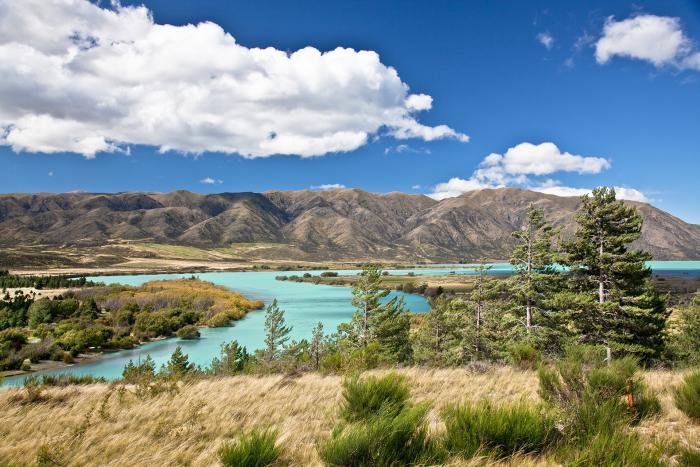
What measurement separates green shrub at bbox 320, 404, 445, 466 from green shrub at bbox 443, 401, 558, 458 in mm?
266

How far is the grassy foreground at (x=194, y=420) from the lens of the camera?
13.6 ft

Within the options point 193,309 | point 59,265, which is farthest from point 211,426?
point 59,265

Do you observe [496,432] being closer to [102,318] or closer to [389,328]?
[389,328]

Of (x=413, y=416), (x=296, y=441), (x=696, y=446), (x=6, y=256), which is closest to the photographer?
(x=413, y=416)

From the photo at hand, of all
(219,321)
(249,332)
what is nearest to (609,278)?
(249,332)

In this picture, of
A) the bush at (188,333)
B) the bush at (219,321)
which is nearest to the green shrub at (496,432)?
the bush at (188,333)

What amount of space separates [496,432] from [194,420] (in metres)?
3.97

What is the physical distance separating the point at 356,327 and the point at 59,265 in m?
203

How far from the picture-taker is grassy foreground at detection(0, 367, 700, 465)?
4156 millimetres

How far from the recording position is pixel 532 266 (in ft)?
88.7

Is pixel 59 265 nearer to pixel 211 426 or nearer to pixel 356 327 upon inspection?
pixel 356 327

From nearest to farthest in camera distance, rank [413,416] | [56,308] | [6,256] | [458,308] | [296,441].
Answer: [413,416] < [296,441] < [458,308] < [56,308] < [6,256]

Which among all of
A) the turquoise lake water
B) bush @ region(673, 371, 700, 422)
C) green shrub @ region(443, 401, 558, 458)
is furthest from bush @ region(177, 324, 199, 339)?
green shrub @ region(443, 401, 558, 458)

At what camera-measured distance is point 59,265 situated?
620 feet
